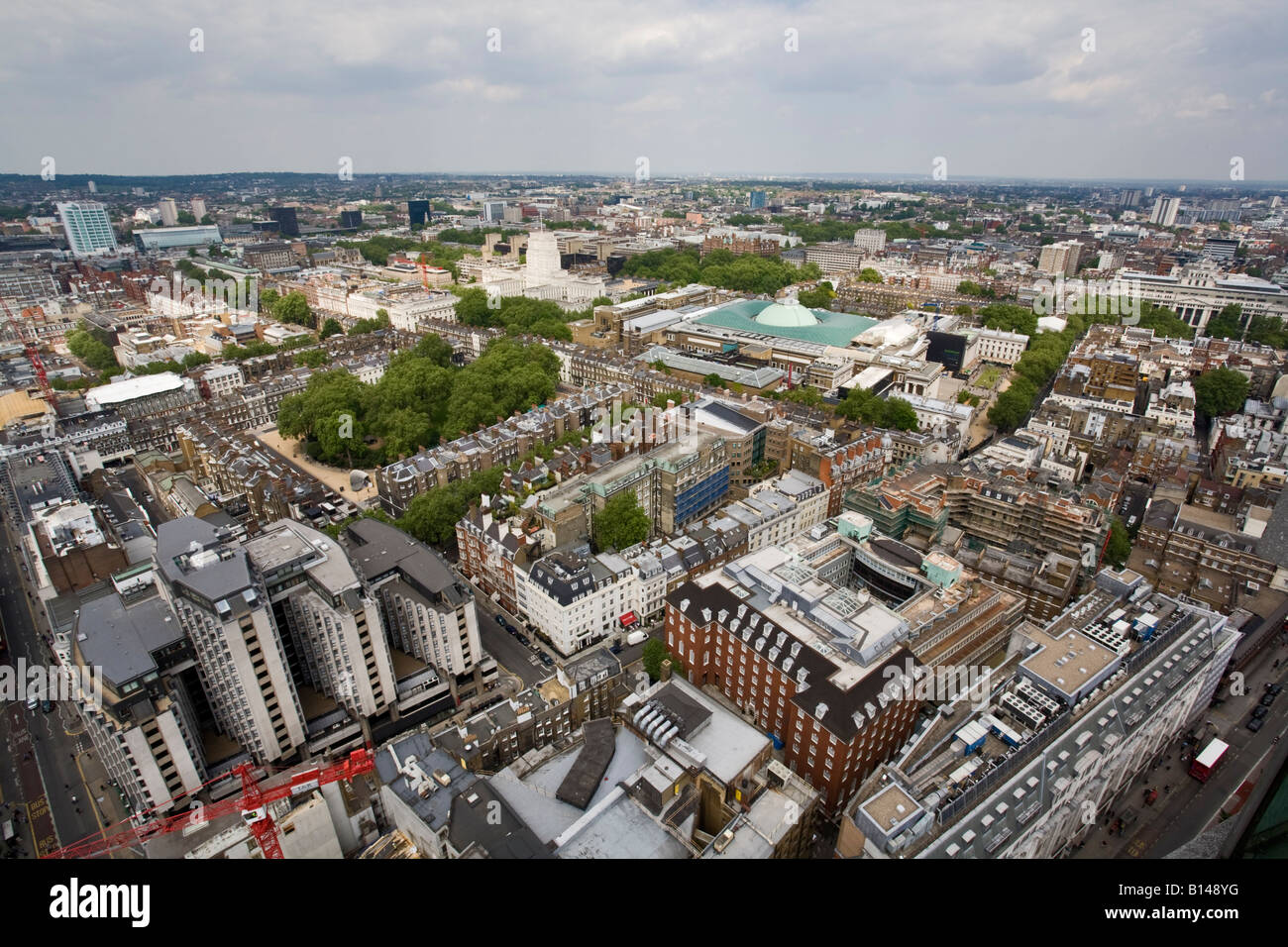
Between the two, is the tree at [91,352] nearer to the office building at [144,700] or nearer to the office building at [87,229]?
the office building at [87,229]

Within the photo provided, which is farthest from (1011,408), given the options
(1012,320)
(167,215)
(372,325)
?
(167,215)

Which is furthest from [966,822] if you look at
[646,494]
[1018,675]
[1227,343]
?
[1227,343]

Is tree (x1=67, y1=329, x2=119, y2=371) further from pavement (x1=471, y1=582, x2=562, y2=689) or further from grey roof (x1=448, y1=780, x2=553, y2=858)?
grey roof (x1=448, y1=780, x2=553, y2=858)

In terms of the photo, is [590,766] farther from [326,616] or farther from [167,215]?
[167,215]

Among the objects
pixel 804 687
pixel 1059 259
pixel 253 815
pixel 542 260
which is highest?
pixel 542 260

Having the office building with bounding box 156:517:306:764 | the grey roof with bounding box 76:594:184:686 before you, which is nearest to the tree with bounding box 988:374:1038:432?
the office building with bounding box 156:517:306:764

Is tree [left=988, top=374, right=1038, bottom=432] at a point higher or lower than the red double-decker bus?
higher

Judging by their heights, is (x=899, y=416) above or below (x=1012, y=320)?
below
